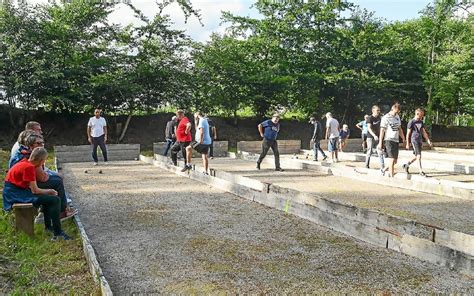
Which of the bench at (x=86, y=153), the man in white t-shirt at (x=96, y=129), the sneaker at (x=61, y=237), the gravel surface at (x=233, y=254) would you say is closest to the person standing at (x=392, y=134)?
the gravel surface at (x=233, y=254)

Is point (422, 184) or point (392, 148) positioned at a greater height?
point (392, 148)

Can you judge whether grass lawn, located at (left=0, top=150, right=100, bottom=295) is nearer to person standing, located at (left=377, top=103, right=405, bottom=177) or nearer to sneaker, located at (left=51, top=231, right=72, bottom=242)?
sneaker, located at (left=51, top=231, right=72, bottom=242)

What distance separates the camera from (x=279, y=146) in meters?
19.2

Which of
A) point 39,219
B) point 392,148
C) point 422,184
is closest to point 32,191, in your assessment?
point 39,219

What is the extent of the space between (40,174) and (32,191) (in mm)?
397

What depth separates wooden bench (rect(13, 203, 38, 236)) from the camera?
17.1ft

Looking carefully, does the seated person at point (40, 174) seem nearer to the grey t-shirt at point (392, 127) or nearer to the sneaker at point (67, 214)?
the sneaker at point (67, 214)

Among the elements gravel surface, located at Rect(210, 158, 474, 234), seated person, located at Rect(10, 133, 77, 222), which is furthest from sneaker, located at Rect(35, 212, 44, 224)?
gravel surface, located at Rect(210, 158, 474, 234)

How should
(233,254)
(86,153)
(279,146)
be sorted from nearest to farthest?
(233,254) → (86,153) → (279,146)

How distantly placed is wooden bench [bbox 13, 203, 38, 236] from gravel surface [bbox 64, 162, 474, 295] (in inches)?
28.2

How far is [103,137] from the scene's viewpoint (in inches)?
524

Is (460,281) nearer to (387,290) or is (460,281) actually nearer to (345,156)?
(387,290)

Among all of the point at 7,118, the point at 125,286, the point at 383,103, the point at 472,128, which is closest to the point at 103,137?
the point at 7,118

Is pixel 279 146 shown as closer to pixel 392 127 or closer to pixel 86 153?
pixel 86 153
